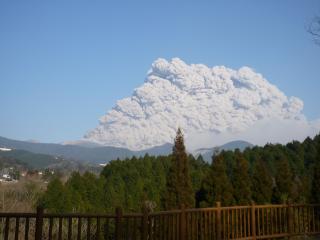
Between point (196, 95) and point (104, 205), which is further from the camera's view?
point (196, 95)

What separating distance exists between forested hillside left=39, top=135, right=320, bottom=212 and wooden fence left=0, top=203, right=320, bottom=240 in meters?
3.07

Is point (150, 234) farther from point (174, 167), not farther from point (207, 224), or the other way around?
point (174, 167)

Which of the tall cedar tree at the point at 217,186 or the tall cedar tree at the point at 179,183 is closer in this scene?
the tall cedar tree at the point at 217,186

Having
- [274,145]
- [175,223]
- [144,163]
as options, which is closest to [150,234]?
[175,223]

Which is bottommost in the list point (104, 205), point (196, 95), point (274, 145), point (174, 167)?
point (104, 205)

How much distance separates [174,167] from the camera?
19031 mm

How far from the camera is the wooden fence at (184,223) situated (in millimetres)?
5707

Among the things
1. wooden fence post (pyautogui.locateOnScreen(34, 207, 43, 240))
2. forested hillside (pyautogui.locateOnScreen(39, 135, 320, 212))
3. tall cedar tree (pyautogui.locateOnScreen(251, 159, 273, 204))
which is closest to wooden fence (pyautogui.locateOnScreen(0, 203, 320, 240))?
wooden fence post (pyautogui.locateOnScreen(34, 207, 43, 240))

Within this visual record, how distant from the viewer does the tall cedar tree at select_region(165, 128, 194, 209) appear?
1878 centimetres

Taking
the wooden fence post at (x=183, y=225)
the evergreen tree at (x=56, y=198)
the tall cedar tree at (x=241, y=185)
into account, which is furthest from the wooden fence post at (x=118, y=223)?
the evergreen tree at (x=56, y=198)

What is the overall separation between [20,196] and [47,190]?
314 centimetres

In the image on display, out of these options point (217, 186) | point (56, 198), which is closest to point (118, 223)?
point (217, 186)

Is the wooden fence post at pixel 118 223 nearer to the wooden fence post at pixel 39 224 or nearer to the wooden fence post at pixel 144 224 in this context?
the wooden fence post at pixel 144 224

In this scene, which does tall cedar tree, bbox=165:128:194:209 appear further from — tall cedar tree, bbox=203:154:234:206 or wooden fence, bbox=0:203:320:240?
wooden fence, bbox=0:203:320:240
